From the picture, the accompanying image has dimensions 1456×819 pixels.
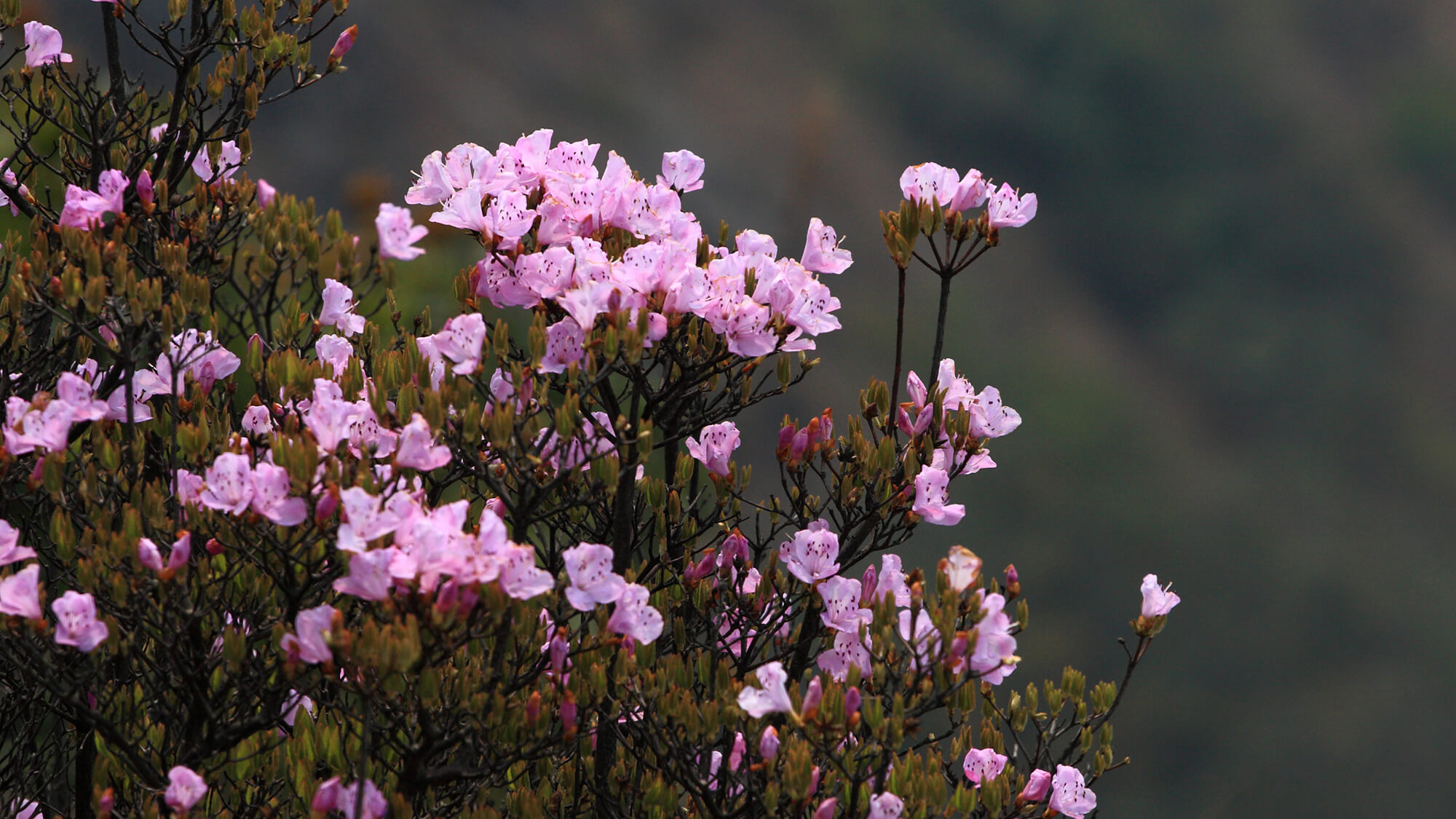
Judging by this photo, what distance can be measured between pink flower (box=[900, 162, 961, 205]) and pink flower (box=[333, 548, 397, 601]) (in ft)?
5.37

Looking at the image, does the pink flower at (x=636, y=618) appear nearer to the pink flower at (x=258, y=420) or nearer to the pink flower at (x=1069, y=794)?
the pink flower at (x=258, y=420)

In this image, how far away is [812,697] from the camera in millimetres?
2564

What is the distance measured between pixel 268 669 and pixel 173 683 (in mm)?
544

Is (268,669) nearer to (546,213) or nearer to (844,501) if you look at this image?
(546,213)

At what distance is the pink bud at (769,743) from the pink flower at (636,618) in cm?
34

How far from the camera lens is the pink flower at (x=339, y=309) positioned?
3.38 meters

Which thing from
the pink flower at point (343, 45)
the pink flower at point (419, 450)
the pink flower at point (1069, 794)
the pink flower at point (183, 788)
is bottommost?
the pink flower at point (183, 788)

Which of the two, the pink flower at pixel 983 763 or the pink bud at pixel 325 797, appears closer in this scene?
the pink bud at pixel 325 797

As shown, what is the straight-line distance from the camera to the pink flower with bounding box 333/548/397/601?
220cm

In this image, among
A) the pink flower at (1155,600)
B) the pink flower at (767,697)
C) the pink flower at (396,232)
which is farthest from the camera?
the pink flower at (1155,600)

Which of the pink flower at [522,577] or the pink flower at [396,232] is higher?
the pink flower at [396,232]

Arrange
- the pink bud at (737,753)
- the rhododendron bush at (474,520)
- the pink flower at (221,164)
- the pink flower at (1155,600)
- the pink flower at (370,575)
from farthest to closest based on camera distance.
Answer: the pink flower at (221,164)
the pink flower at (1155,600)
the pink bud at (737,753)
the rhododendron bush at (474,520)
the pink flower at (370,575)

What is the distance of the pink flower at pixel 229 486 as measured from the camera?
238 centimetres

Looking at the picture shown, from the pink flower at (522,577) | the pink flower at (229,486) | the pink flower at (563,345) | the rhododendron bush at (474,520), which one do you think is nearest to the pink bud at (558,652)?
the rhododendron bush at (474,520)
